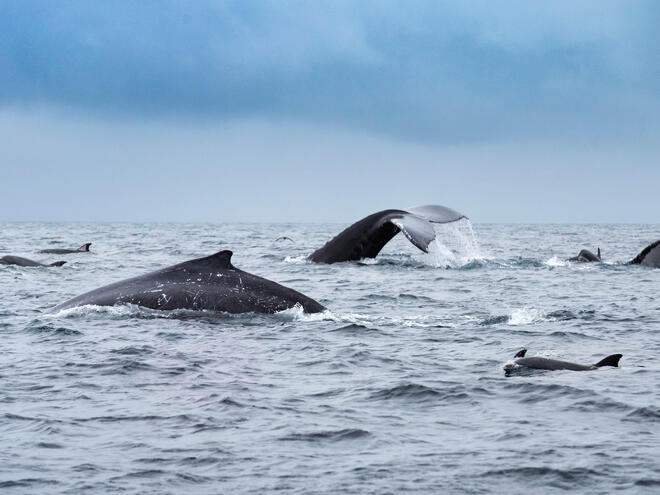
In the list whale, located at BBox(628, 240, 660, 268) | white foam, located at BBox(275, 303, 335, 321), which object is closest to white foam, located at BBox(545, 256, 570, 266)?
whale, located at BBox(628, 240, 660, 268)

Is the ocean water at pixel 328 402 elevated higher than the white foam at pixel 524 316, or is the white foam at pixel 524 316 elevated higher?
the white foam at pixel 524 316

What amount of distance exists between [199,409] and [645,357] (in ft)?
18.8

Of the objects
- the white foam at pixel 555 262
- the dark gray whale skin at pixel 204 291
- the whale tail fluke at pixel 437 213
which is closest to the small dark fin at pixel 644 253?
the white foam at pixel 555 262

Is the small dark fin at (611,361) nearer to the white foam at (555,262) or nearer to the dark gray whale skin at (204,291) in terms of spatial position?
the dark gray whale skin at (204,291)

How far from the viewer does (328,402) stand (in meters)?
8.99

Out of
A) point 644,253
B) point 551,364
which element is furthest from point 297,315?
point 644,253

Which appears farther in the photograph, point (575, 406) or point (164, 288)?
point (164, 288)

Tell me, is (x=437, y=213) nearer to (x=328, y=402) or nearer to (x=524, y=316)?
(x=524, y=316)

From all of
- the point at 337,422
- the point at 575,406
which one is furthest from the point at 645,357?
the point at 337,422

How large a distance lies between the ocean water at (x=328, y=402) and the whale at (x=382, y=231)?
4.81ft

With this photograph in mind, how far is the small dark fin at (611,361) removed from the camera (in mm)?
10633

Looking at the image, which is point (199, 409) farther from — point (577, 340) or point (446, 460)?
point (577, 340)

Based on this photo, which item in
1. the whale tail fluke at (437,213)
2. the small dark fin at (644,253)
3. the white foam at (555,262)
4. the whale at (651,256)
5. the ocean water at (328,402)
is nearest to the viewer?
the ocean water at (328,402)

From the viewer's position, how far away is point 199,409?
337 inches
